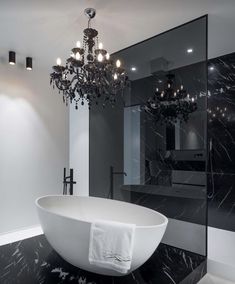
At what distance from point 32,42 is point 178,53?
5.92ft

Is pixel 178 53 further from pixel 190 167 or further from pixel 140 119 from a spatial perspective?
pixel 190 167

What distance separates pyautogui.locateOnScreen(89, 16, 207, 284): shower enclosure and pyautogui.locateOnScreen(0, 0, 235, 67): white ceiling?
20cm

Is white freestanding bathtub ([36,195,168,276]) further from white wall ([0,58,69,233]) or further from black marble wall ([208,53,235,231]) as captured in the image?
black marble wall ([208,53,235,231])

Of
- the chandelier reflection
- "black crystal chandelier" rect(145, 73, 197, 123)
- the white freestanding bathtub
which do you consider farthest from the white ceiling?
the white freestanding bathtub

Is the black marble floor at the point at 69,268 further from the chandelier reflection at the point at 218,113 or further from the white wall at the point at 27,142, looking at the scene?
the chandelier reflection at the point at 218,113

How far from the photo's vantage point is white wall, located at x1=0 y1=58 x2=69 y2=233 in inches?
136

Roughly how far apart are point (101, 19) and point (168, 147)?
5.36ft

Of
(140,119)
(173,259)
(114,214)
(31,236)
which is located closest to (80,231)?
(114,214)

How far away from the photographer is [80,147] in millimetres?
4078

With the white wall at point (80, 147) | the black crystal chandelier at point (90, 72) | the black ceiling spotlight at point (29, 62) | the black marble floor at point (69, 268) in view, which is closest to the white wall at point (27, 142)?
the white wall at point (80, 147)

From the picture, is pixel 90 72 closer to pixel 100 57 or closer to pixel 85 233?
pixel 100 57

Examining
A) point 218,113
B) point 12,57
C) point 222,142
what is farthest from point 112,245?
point 12,57

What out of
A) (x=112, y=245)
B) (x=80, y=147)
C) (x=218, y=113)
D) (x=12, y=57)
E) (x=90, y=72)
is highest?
(x=12, y=57)

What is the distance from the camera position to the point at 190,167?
2852mm
